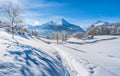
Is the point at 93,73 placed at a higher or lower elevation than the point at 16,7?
lower

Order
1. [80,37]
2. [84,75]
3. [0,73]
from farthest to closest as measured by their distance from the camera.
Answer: [80,37], [84,75], [0,73]

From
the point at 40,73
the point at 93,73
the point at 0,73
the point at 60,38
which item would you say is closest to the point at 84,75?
the point at 93,73

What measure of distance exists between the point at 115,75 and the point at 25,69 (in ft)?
41.2

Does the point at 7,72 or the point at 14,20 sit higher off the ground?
the point at 14,20

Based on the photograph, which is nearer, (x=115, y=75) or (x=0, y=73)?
(x=0, y=73)

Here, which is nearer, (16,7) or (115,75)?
(115,75)

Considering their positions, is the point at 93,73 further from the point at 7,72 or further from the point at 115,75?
the point at 7,72

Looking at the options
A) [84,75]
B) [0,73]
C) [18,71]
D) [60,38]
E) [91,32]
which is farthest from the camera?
[91,32]

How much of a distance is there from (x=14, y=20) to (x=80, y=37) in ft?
352

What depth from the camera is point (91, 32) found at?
18075cm

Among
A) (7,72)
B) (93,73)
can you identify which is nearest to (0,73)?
(7,72)

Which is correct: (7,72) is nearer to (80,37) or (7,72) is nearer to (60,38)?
(60,38)

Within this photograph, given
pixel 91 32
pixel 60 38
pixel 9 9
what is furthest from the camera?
pixel 91 32

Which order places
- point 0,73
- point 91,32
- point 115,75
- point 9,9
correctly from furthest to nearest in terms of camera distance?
1. point 91,32
2. point 9,9
3. point 115,75
4. point 0,73
